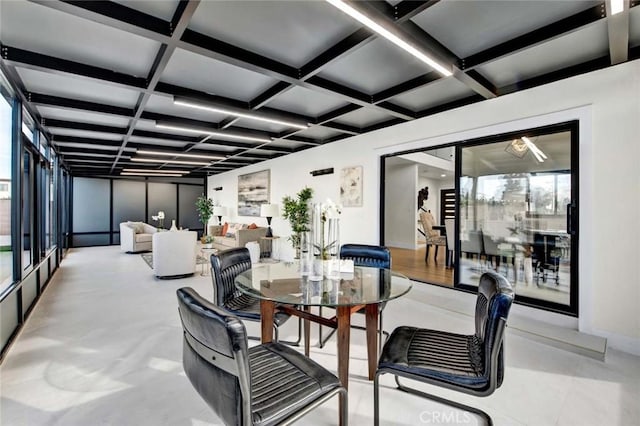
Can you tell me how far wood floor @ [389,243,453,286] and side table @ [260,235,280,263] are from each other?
2.99 m

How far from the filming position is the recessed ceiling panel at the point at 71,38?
211 centimetres

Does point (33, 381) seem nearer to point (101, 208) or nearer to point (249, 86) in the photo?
point (249, 86)

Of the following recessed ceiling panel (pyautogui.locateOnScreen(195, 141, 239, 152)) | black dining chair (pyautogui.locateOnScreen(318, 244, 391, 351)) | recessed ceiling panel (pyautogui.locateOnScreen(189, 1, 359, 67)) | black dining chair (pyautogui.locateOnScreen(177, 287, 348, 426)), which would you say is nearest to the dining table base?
black dining chair (pyautogui.locateOnScreen(177, 287, 348, 426))

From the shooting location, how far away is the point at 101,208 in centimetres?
1048

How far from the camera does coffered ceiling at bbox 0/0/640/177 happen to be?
6.84 ft

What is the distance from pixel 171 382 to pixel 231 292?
761mm

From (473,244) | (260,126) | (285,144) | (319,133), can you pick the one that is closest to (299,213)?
(285,144)

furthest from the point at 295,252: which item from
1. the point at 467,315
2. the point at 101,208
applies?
the point at 101,208

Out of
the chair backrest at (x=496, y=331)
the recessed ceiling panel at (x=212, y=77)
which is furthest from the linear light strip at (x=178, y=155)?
the chair backrest at (x=496, y=331)

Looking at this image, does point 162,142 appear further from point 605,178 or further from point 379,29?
point 605,178

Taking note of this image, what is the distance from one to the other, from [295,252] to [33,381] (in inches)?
196

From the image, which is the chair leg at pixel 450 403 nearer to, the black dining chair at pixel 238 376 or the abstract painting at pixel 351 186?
the black dining chair at pixel 238 376

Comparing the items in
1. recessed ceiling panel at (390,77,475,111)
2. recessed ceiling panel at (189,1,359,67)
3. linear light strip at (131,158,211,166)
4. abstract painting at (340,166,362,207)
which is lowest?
abstract painting at (340,166,362,207)

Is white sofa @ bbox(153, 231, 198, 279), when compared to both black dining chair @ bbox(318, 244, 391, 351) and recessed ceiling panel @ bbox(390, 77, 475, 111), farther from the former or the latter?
recessed ceiling panel @ bbox(390, 77, 475, 111)
